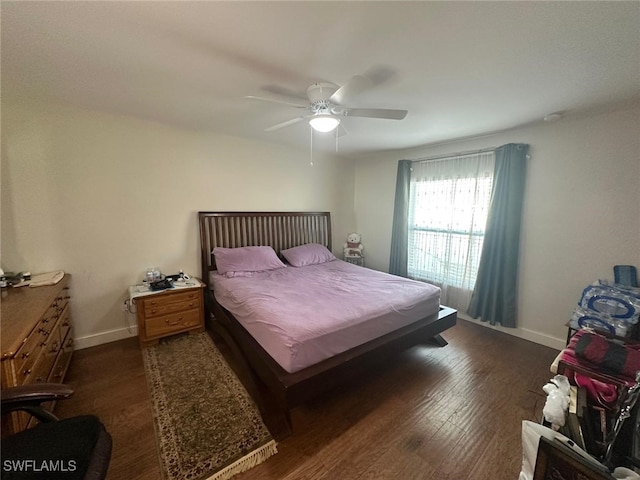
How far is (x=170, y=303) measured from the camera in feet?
8.66

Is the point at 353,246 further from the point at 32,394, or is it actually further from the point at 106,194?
the point at 32,394

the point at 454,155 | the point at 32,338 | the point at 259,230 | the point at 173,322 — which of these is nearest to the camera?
the point at 32,338

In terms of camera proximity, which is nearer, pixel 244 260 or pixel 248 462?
pixel 248 462

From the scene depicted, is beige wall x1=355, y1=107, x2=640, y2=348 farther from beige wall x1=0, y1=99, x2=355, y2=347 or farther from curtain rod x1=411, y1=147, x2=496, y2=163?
beige wall x1=0, y1=99, x2=355, y2=347

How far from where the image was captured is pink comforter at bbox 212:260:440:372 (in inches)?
67.4

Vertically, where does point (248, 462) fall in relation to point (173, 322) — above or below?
below

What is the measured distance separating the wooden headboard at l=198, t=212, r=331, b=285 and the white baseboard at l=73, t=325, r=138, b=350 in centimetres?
95

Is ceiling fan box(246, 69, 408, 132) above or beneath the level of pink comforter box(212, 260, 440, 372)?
above

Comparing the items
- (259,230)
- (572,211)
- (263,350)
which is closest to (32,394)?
(263,350)

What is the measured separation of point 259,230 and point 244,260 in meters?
0.66

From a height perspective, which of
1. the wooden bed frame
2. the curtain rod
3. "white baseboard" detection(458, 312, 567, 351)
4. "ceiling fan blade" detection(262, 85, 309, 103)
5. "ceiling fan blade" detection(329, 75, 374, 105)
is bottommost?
"white baseboard" detection(458, 312, 567, 351)

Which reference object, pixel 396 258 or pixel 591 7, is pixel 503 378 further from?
pixel 591 7

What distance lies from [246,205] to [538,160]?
3.60 m

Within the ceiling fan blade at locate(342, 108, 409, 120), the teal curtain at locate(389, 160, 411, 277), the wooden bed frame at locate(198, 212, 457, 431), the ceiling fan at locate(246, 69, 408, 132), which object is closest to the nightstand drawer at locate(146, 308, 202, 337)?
the wooden bed frame at locate(198, 212, 457, 431)
